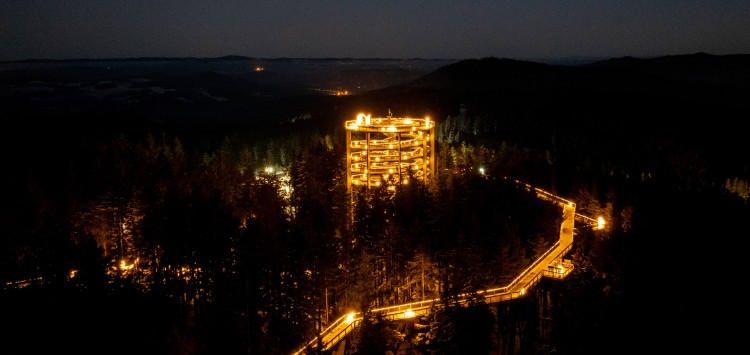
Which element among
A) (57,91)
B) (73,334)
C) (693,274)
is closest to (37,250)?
(73,334)

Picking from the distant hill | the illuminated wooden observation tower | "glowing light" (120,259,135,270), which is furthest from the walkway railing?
the distant hill

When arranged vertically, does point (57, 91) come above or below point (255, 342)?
above

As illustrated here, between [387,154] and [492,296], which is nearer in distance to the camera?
[492,296]

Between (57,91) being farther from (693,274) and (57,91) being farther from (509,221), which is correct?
(693,274)

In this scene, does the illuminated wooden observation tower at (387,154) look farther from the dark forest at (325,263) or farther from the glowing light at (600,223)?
the glowing light at (600,223)

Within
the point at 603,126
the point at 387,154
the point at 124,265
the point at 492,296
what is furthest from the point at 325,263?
the point at 603,126

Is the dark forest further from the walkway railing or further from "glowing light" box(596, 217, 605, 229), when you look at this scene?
"glowing light" box(596, 217, 605, 229)

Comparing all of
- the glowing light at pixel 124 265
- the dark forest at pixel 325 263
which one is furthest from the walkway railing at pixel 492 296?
the glowing light at pixel 124 265

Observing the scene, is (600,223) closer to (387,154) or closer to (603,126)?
(387,154)
